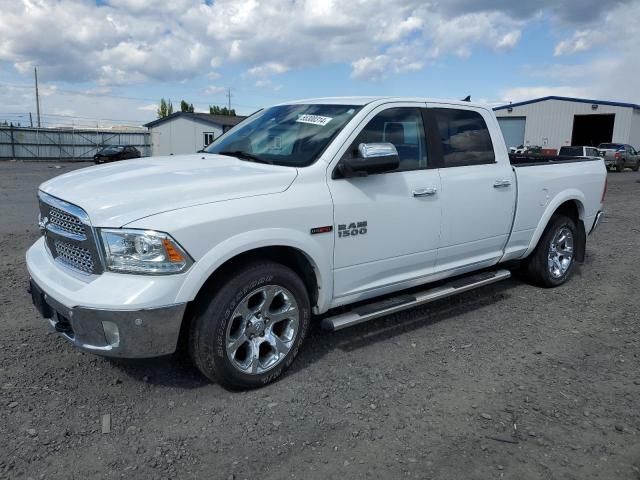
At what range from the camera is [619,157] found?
33.3 meters

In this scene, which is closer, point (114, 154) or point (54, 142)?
point (114, 154)

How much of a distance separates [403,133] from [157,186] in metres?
2.08

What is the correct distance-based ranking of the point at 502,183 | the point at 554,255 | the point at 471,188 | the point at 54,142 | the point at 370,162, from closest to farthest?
1. the point at 370,162
2. the point at 471,188
3. the point at 502,183
4. the point at 554,255
5. the point at 54,142

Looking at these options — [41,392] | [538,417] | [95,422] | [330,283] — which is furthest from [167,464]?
[538,417]

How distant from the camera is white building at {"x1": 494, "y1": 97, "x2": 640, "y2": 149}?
43031mm

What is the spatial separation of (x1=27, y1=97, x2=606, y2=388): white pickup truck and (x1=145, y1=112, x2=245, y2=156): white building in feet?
144

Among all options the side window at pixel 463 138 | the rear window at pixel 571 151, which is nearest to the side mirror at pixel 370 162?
the side window at pixel 463 138

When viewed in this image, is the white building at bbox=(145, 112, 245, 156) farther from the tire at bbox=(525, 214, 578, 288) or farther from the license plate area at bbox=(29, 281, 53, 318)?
the license plate area at bbox=(29, 281, 53, 318)

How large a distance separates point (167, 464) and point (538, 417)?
2.23 metres

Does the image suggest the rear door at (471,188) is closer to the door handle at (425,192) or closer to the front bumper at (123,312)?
the door handle at (425,192)

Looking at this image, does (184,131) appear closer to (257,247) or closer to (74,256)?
(74,256)

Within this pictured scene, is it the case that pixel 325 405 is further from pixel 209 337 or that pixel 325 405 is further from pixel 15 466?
pixel 15 466

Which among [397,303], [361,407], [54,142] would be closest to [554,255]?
[397,303]

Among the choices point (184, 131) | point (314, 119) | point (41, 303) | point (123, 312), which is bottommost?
point (41, 303)
